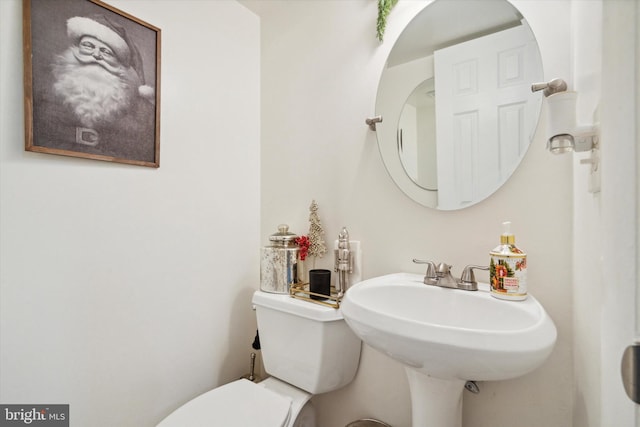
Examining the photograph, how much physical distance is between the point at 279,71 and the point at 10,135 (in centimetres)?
107

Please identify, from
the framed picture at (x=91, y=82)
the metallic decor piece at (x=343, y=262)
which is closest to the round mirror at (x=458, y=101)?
the metallic decor piece at (x=343, y=262)

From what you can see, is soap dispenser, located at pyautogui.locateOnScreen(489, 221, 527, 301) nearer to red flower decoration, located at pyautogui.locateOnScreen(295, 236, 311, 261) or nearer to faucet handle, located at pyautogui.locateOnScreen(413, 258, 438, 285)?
faucet handle, located at pyautogui.locateOnScreen(413, 258, 438, 285)

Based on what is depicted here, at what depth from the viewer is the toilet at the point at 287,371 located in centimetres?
92

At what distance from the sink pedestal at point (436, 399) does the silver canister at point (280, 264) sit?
590 mm

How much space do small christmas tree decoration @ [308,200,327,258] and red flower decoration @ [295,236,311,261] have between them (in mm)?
13

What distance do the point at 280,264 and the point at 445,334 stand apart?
2.54 ft

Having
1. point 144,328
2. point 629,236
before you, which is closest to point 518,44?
point 629,236

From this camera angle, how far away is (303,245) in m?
1.29

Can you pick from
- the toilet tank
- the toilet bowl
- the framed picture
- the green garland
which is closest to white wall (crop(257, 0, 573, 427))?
the green garland

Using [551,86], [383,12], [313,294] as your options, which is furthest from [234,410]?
[383,12]

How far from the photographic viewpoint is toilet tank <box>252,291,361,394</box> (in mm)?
1037

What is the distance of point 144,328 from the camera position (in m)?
1.10

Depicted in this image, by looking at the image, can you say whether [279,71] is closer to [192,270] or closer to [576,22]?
[192,270]

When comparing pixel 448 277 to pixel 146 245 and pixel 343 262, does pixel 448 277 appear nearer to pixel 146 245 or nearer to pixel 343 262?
pixel 343 262
